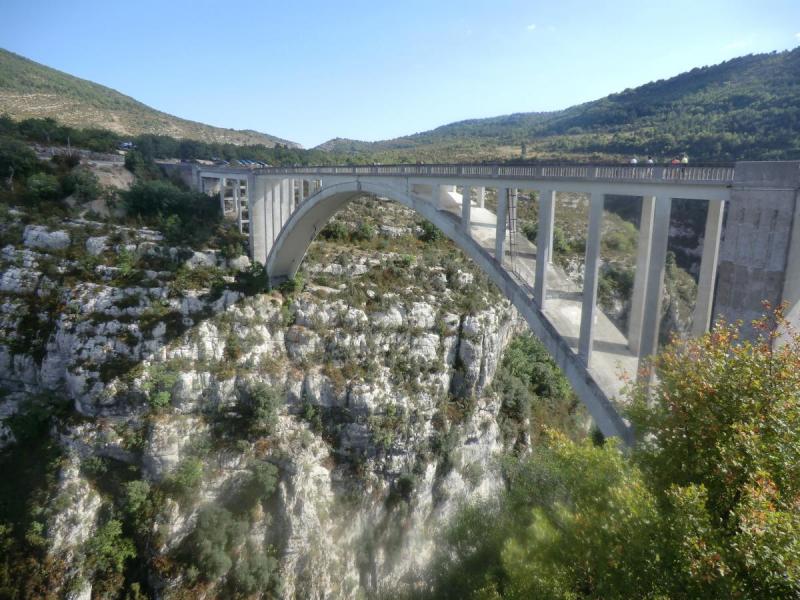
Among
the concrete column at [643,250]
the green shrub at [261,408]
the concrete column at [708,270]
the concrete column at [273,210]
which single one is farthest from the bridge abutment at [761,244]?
the concrete column at [273,210]

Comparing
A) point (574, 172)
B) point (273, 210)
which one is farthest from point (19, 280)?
point (574, 172)

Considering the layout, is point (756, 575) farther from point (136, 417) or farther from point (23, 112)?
point (23, 112)

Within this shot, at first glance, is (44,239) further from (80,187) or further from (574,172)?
(574,172)

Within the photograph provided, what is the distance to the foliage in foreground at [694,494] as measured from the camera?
4492mm

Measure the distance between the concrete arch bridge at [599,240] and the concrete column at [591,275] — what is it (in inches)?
0.8

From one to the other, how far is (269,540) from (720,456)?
1837 centimetres

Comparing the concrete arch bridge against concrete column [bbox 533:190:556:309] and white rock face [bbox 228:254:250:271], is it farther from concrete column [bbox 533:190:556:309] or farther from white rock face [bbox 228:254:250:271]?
white rock face [bbox 228:254:250:271]

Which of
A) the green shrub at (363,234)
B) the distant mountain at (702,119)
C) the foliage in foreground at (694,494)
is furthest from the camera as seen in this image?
the distant mountain at (702,119)

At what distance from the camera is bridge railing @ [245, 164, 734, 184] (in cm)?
750

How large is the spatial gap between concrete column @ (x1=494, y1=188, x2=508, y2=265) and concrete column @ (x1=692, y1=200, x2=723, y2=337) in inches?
202

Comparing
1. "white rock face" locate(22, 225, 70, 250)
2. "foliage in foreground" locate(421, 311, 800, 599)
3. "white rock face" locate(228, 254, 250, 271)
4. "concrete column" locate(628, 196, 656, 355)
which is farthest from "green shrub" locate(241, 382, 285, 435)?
"concrete column" locate(628, 196, 656, 355)

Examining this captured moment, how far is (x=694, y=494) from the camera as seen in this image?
5.06 metres

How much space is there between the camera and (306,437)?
2128 cm

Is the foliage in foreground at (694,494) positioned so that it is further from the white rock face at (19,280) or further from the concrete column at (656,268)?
the white rock face at (19,280)
